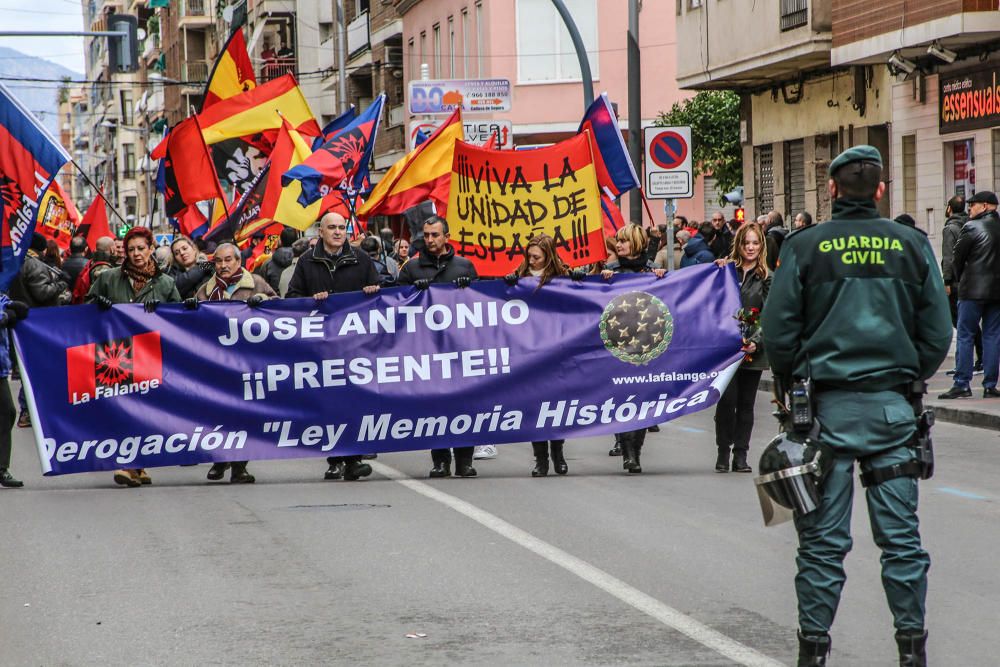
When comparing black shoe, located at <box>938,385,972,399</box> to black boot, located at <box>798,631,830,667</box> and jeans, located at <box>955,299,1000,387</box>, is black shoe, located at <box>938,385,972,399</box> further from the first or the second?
black boot, located at <box>798,631,830,667</box>

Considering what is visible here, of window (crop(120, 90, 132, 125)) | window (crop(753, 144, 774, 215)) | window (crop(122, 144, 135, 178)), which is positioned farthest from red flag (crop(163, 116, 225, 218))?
window (crop(120, 90, 132, 125))

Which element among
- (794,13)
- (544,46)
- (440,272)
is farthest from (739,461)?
(544,46)

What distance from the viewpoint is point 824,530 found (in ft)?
19.8

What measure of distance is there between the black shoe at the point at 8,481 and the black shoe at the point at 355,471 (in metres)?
2.31

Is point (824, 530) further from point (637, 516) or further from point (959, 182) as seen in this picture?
point (959, 182)

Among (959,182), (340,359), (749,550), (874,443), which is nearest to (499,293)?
(340,359)

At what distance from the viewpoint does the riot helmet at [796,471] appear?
19.6 feet

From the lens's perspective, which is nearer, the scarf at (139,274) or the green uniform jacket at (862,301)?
the green uniform jacket at (862,301)

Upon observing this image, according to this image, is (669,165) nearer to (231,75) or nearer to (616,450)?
(231,75)

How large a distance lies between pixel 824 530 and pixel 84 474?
858 centimetres

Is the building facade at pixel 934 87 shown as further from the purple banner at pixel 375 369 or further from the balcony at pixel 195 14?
the balcony at pixel 195 14

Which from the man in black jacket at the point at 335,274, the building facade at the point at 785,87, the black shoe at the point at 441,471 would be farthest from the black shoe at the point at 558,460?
the building facade at the point at 785,87

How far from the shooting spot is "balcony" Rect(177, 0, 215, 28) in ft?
306

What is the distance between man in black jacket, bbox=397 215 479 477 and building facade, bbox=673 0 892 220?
44.5 feet
